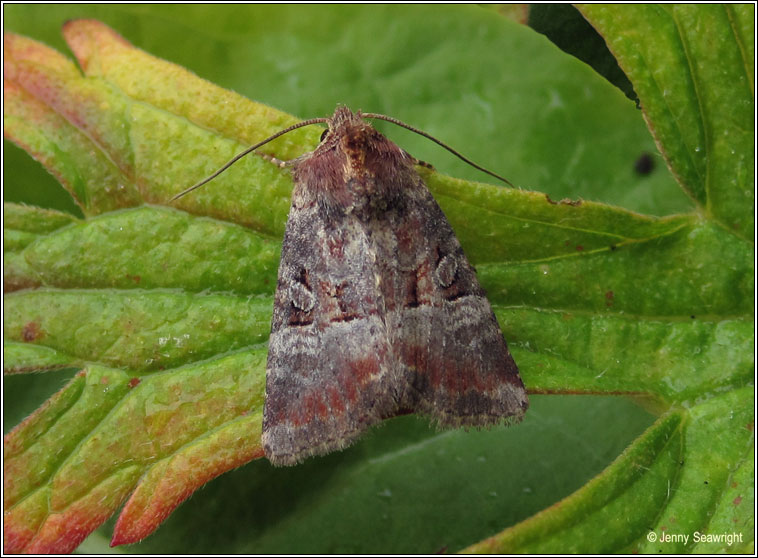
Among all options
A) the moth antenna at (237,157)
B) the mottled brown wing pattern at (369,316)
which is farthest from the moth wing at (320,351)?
the moth antenna at (237,157)

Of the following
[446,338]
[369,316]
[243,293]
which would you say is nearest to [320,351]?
[369,316]

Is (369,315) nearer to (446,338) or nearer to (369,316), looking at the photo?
(369,316)

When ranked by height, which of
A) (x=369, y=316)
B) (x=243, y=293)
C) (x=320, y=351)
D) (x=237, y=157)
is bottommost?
(x=320, y=351)

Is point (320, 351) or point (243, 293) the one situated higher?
point (243, 293)

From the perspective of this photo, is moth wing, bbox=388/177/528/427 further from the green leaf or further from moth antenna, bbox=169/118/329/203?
moth antenna, bbox=169/118/329/203

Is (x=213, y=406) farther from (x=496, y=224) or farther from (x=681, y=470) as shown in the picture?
(x=681, y=470)

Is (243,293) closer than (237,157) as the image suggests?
No
